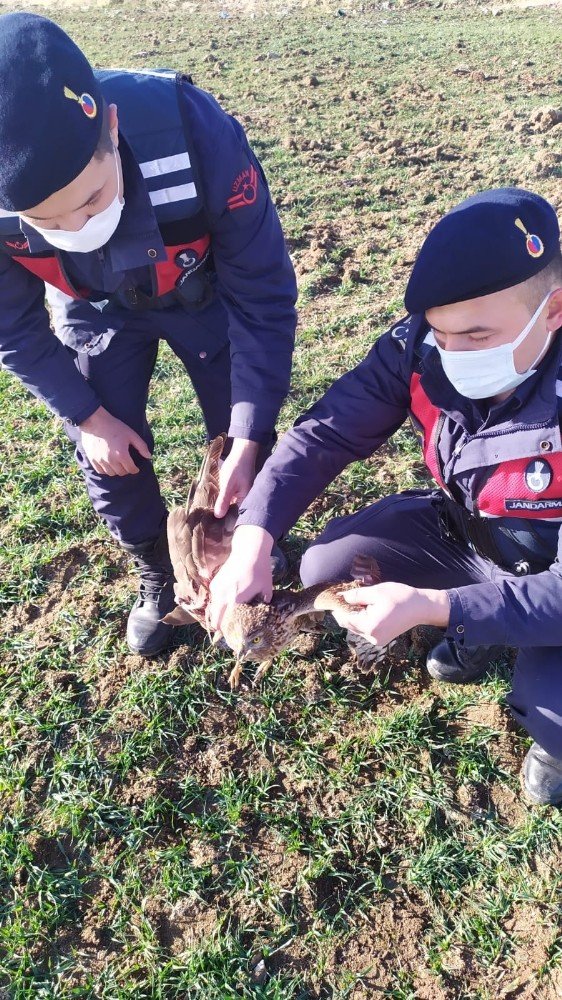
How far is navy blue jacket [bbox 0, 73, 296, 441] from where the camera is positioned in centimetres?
258

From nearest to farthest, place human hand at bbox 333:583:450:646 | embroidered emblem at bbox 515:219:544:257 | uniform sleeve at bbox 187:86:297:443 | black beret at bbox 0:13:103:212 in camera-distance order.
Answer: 1. black beret at bbox 0:13:103:212
2. embroidered emblem at bbox 515:219:544:257
3. human hand at bbox 333:583:450:646
4. uniform sleeve at bbox 187:86:297:443

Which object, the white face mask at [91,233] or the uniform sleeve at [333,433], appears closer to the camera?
the white face mask at [91,233]

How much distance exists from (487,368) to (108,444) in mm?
1625

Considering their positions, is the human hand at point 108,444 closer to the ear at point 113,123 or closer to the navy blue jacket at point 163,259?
the navy blue jacket at point 163,259

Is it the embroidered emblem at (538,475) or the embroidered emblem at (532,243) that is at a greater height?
the embroidered emblem at (532,243)

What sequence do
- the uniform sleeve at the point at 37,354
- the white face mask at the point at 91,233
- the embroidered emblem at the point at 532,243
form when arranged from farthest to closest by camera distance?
the uniform sleeve at the point at 37,354 → the white face mask at the point at 91,233 → the embroidered emblem at the point at 532,243

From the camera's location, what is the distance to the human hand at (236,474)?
2764mm

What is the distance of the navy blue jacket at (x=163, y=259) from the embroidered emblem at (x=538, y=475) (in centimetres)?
109

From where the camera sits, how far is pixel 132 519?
328 centimetres

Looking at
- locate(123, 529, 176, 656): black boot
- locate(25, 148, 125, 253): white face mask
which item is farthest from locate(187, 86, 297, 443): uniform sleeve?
locate(123, 529, 176, 656): black boot

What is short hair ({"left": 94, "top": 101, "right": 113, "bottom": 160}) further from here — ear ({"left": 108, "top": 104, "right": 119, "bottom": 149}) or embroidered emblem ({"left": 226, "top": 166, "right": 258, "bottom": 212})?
embroidered emblem ({"left": 226, "top": 166, "right": 258, "bottom": 212})

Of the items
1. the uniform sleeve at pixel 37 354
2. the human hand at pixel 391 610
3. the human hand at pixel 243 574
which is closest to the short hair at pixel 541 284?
the human hand at pixel 391 610

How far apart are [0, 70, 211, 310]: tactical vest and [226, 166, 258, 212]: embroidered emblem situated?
0.13m

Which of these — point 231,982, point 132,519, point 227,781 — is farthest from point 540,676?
point 132,519
